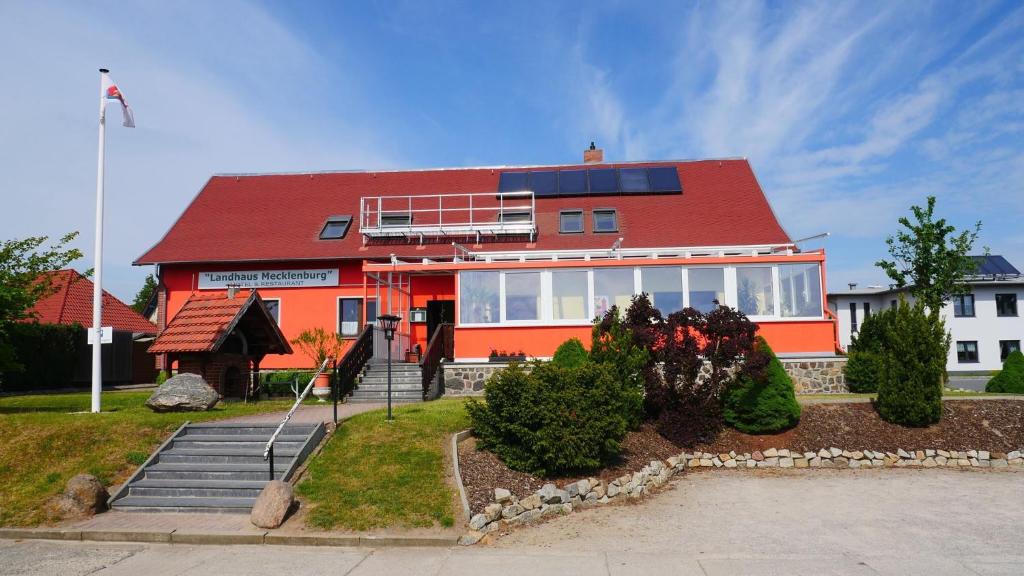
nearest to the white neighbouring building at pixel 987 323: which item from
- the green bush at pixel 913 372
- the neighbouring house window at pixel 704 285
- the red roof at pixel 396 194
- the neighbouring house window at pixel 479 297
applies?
the red roof at pixel 396 194

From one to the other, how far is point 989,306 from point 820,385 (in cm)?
3293

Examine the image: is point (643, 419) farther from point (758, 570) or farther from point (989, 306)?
point (989, 306)

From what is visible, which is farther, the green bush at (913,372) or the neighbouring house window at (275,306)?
the neighbouring house window at (275,306)

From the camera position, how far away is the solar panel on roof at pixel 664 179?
85.5 ft

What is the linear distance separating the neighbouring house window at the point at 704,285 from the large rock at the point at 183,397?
1149 cm

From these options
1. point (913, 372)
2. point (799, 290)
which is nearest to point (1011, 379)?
point (799, 290)

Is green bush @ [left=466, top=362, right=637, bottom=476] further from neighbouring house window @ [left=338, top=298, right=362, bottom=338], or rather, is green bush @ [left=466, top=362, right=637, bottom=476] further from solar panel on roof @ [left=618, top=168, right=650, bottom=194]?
solar panel on roof @ [left=618, top=168, right=650, bottom=194]

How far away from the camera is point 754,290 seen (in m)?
18.0

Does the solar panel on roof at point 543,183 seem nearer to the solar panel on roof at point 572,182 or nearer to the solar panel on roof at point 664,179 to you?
the solar panel on roof at point 572,182

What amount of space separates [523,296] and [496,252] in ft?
10.9

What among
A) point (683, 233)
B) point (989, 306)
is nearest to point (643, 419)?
point (683, 233)

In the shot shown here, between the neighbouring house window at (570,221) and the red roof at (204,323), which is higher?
the neighbouring house window at (570,221)

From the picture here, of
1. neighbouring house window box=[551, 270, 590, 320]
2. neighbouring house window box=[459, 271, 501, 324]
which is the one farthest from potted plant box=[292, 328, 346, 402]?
neighbouring house window box=[551, 270, 590, 320]

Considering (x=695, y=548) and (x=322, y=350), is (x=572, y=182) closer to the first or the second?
(x=322, y=350)
